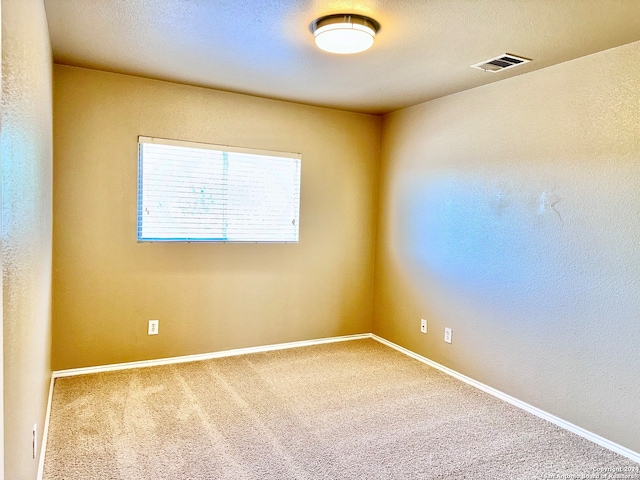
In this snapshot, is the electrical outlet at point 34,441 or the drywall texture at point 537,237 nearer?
the electrical outlet at point 34,441

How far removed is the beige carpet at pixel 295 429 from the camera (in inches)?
88.3

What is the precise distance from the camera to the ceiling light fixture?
2262mm

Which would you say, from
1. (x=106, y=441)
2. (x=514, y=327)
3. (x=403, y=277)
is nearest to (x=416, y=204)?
(x=403, y=277)

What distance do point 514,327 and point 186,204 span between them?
2808mm

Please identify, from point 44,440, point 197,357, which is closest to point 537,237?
point 197,357

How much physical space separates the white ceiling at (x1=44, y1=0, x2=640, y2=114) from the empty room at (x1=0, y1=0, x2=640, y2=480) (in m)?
0.02

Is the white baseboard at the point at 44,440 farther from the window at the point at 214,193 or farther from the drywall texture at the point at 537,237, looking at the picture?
the drywall texture at the point at 537,237

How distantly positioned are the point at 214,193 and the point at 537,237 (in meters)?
2.63

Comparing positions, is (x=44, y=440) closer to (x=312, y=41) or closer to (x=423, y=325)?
(x=312, y=41)

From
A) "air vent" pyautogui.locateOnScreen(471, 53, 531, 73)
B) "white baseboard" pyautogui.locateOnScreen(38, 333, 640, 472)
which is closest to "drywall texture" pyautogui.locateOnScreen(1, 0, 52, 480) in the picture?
"white baseboard" pyautogui.locateOnScreen(38, 333, 640, 472)

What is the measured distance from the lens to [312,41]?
2.60 metres

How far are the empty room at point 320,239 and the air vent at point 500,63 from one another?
0.07 ft

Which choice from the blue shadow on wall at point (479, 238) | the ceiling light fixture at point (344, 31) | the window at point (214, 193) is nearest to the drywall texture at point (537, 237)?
the blue shadow on wall at point (479, 238)

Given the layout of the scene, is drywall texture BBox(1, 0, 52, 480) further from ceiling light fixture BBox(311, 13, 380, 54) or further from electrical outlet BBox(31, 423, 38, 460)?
ceiling light fixture BBox(311, 13, 380, 54)
